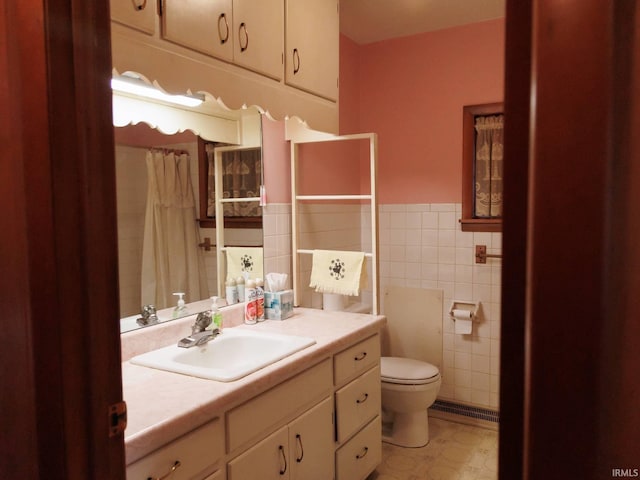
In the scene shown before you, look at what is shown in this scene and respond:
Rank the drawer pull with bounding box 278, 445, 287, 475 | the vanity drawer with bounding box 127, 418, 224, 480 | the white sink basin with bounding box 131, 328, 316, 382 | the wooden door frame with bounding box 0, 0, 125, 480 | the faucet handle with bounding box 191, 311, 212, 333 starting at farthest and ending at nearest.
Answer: the faucet handle with bounding box 191, 311, 212, 333
the drawer pull with bounding box 278, 445, 287, 475
the white sink basin with bounding box 131, 328, 316, 382
the vanity drawer with bounding box 127, 418, 224, 480
the wooden door frame with bounding box 0, 0, 125, 480

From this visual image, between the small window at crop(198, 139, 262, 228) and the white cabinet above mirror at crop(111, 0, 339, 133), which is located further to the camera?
the small window at crop(198, 139, 262, 228)

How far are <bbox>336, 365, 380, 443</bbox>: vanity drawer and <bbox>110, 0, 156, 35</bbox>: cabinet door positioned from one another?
1559 millimetres

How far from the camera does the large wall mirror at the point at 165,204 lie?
5.90ft

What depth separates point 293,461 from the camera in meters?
1.76

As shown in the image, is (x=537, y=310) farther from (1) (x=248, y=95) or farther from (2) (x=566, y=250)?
(1) (x=248, y=95)

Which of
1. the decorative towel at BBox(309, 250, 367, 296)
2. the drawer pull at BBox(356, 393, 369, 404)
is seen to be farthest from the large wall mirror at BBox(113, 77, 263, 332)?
the drawer pull at BBox(356, 393, 369, 404)

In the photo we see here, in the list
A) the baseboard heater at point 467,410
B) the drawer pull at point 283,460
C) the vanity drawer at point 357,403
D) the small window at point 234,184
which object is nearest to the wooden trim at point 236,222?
the small window at point 234,184

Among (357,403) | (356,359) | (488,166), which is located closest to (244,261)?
(356,359)

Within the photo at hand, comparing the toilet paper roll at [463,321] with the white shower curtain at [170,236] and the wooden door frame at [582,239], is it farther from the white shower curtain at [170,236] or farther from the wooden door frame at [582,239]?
the wooden door frame at [582,239]

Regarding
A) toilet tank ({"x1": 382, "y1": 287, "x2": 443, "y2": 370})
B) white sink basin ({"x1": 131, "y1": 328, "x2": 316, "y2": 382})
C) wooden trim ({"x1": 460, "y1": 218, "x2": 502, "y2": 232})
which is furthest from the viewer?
toilet tank ({"x1": 382, "y1": 287, "x2": 443, "y2": 370})

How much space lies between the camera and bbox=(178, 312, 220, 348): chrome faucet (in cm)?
188

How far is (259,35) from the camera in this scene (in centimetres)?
187

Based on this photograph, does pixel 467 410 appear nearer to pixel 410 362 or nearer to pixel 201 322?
pixel 410 362

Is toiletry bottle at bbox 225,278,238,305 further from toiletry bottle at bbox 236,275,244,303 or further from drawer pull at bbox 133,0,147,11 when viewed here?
drawer pull at bbox 133,0,147,11
